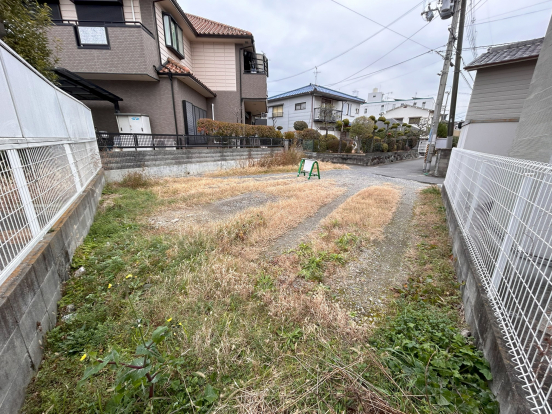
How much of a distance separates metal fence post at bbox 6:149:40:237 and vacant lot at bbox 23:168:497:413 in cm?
70

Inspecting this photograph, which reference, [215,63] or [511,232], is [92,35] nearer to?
Answer: [215,63]

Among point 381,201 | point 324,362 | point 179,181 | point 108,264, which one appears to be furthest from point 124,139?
point 324,362

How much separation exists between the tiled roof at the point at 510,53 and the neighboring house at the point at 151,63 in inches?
386

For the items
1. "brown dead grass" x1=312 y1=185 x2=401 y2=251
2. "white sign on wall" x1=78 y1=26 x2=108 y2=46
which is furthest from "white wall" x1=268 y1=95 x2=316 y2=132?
"brown dead grass" x1=312 y1=185 x2=401 y2=251

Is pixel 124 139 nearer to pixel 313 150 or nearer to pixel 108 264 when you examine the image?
pixel 108 264

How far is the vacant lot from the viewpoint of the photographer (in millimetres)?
1356

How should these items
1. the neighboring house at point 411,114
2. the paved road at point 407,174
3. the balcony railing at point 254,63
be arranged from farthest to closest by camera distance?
1. the neighboring house at point 411,114
2. the balcony railing at point 254,63
3. the paved road at point 407,174

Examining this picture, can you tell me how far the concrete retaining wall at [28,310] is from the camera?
1312 mm

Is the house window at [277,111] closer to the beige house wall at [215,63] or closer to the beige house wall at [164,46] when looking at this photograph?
the beige house wall at [215,63]

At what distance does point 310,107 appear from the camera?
2136cm

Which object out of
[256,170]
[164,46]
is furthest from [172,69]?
[256,170]

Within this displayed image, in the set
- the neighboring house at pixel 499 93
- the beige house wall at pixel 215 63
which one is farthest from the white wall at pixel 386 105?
the beige house wall at pixel 215 63

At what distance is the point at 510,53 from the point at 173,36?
1340 centimetres

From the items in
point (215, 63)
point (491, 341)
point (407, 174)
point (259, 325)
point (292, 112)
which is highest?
point (215, 63)
